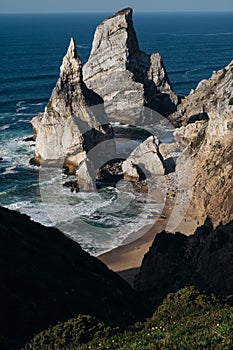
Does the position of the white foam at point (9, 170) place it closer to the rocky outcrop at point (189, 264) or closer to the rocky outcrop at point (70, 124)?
the rocky outcrop at point (70, 124)

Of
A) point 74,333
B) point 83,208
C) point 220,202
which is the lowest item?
point 83,208

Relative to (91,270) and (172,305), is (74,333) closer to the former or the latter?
(172,305)

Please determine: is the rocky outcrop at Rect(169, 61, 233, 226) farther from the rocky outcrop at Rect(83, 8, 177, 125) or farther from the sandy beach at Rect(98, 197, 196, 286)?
the rocky outcrop at Rect(83, 8, 177, 125)

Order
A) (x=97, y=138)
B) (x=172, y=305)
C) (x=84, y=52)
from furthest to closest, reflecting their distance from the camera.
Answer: (x=84, y=52) < (x=97, y=138) < (x=172, y=305)

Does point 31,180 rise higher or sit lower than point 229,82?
lower

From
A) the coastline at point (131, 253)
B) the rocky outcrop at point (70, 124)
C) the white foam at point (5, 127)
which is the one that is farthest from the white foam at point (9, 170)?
the coastline at point (131, 253)

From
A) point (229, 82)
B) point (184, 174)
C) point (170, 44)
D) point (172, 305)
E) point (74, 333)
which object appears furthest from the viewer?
point (170, 44)

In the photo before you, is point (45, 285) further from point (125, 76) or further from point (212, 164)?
point (125, 76)

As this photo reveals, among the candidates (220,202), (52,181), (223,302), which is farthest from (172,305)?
(52,181)
